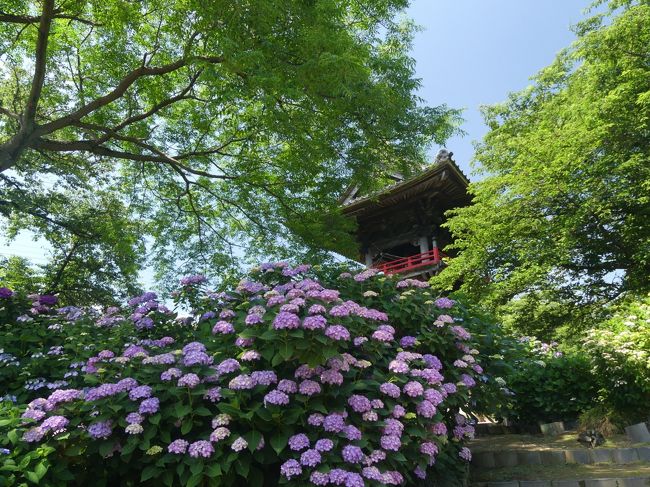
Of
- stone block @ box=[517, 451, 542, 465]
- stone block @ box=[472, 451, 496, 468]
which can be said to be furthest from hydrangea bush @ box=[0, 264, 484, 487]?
stone block @ box=[517, 451, 542, 465]

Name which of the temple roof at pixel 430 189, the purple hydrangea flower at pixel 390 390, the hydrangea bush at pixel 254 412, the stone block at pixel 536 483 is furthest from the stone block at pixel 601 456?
the temple roof at pixel 430 189

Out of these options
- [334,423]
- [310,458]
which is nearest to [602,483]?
[334,423]

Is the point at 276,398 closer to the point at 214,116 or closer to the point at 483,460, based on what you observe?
the point at 483,460

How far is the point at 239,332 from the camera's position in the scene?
242 cm

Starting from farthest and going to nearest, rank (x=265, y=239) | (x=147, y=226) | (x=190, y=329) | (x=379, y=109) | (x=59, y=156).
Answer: (x=59, y=156), (x=147, y=226), (x=265, y=239), (x=379, y=109), (x=190, y=329)

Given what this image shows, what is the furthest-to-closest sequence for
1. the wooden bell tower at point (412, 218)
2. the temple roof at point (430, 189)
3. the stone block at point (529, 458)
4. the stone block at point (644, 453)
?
the wooden bell tower at point (412, 218) < the temple roof at point (430, 189) < the stone block at point (529, 458) < the stone block at point (644, 453)

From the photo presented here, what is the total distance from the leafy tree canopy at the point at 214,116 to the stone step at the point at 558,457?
11.0 ft

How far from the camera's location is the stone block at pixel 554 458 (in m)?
3.83

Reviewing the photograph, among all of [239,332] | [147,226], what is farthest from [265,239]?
[239,332]

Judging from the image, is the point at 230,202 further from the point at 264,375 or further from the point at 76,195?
the point at 264,375

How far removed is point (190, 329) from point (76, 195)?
7105 mm

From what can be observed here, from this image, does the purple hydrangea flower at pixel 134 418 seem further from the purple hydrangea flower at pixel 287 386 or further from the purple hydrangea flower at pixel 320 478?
the purple hydrangea flower at pixel 320 478

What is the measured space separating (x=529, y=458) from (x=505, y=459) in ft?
0.72

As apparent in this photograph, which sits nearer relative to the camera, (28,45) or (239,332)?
(239,332)
